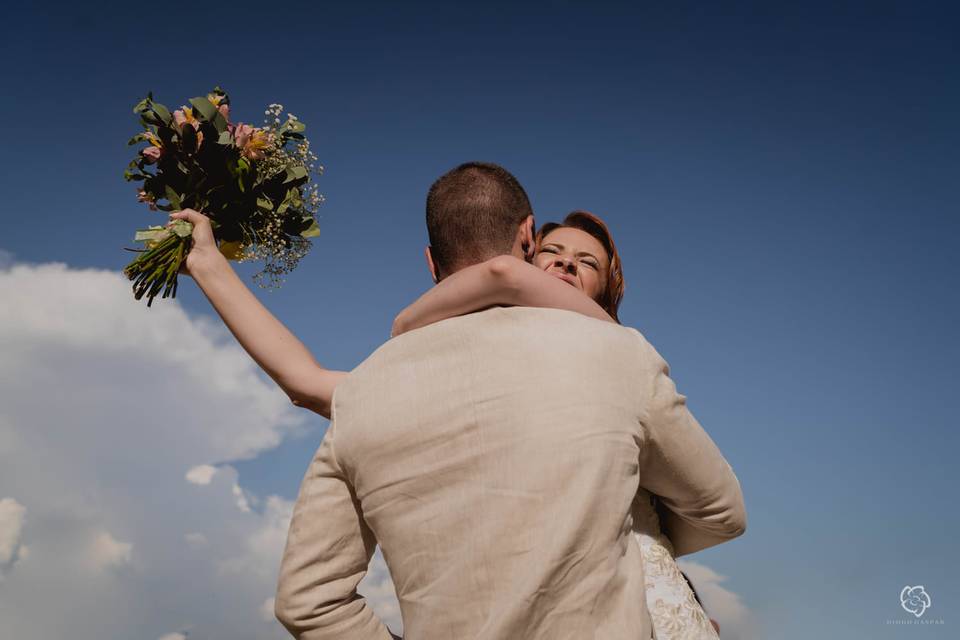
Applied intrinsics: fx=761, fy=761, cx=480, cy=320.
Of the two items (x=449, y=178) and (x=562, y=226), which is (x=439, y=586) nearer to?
(x=449, y=178)

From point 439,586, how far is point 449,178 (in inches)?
68.9

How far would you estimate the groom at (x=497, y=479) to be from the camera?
8.28 ft

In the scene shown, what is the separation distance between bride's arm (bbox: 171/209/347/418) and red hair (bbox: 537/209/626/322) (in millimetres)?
2335

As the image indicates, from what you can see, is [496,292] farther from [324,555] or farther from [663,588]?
[663,588]

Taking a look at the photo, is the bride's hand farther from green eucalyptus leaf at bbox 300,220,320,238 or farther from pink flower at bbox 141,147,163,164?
green eucalyptus leaf at bbox 300,220,320,238

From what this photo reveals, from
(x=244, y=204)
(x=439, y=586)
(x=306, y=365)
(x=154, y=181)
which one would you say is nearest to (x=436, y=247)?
(x=306, y=365)

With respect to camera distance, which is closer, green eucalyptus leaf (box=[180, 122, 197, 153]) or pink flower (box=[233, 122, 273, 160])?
green eucalyptus leaf (box=[180, 122, 197, 153])

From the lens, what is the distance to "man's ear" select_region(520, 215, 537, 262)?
3334mm

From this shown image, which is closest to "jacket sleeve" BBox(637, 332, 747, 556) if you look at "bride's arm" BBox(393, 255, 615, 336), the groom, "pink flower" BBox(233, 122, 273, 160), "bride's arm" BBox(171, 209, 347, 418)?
the groom

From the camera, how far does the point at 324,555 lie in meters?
2.94

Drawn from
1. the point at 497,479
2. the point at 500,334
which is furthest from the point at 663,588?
the point at 500,334

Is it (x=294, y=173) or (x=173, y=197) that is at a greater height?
(x=294, y=173)

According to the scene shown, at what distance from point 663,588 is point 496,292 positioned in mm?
1366

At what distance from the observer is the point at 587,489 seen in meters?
2.52
